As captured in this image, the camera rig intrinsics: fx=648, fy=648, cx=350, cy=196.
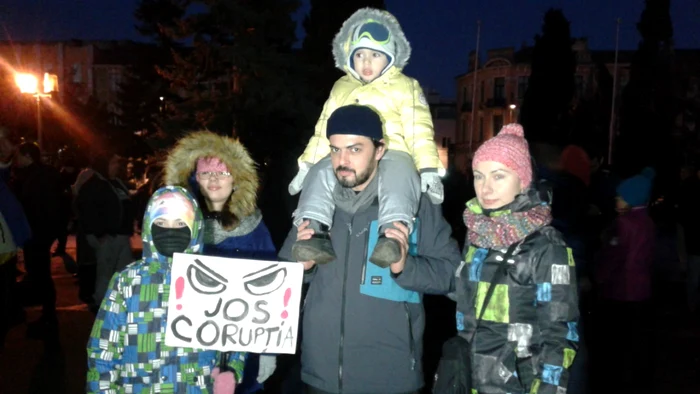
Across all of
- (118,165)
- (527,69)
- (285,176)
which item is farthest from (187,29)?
(527,69)

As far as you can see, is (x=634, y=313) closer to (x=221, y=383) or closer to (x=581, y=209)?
(x=581, y=209)

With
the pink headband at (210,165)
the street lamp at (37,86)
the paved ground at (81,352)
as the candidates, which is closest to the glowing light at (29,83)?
the street lamp at (37,86)

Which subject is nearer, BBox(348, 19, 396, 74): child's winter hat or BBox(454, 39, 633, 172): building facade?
BBox(348, 19, 396, 74): child's winter hat

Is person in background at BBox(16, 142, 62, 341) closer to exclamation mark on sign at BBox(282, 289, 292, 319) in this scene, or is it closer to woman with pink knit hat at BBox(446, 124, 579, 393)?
exclamation mark on sign at BBox(282, 289, 292, 319)

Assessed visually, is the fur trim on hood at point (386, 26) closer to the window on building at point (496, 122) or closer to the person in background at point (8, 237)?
the person in background at point (8, 237)

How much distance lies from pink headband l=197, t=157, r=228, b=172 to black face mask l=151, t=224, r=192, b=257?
1217 millimetres

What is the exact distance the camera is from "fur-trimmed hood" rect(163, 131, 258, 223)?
14.9 feet

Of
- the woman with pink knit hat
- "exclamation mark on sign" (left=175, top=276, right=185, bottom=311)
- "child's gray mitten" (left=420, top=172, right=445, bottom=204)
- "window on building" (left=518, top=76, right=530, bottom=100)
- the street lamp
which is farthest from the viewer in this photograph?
"window on building" (left=518, top=76, right=530, bottom=100)

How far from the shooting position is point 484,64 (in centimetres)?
6306

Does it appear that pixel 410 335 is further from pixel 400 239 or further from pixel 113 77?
pixel 113 77

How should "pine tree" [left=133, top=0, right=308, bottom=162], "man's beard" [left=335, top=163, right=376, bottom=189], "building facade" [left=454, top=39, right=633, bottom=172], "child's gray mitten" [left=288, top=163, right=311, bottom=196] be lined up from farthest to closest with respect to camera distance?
"building facade" [left=454, top=39, right=633, bottom=172]
"pine tree" [left=133, top=0, right=308, bottom=162]
"child's gray mitten" [left=288, top=163, right=311, bottom=196]
"man's beard" [left=335, top=163, right=376, bottom=189]

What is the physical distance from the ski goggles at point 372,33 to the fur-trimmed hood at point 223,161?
1192mm

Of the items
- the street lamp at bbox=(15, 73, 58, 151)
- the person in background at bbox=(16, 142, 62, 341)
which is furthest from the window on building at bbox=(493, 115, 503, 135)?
the person in background at bbox=(16, 142, 62, 341)

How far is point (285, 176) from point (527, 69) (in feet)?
169
